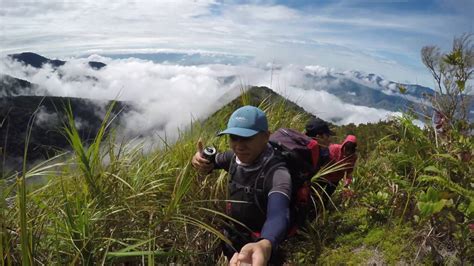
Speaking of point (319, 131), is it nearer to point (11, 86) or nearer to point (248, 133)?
point (248, 133)

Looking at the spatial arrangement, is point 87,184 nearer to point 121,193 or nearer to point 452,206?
point 121,193

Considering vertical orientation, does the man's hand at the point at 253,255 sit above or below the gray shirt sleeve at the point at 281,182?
above

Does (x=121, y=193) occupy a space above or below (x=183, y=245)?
above

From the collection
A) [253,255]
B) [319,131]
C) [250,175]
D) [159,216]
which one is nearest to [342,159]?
[319,131]

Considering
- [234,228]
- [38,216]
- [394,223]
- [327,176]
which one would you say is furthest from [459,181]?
[38,216]

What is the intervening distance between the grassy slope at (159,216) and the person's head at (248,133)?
1.47 feet

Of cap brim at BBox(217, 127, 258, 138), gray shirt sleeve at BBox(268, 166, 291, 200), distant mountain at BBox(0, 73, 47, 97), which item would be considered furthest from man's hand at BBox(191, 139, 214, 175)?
distant mountain at BBox(0, 73, 47, 97)

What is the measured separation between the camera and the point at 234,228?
284 cm

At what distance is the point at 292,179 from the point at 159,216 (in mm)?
992

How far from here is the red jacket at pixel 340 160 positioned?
3.94m

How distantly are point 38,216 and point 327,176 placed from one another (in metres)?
2.55

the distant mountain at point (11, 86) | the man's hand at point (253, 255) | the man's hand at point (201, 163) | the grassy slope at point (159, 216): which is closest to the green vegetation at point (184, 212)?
the grassy slope at point (159, 216)

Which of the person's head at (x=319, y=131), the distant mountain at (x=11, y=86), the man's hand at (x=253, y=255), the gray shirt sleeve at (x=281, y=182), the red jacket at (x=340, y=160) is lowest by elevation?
the distant mountain at (x=11, y=86)

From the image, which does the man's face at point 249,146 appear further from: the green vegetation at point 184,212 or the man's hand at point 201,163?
the man's hand at point 201,163
